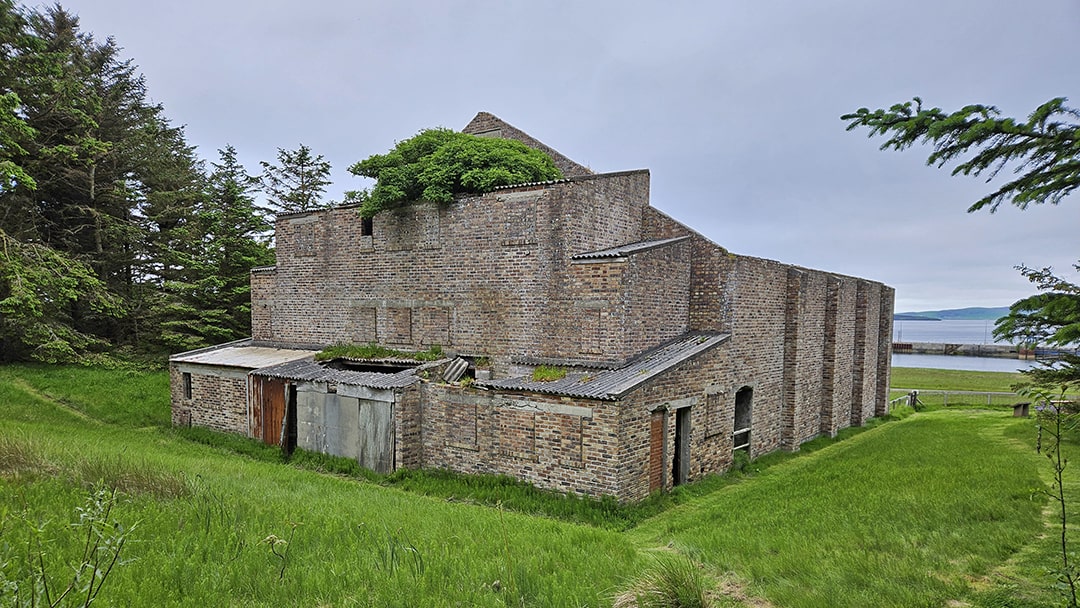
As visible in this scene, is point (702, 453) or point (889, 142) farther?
point (702, 453)

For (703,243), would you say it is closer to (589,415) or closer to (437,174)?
(589,415)

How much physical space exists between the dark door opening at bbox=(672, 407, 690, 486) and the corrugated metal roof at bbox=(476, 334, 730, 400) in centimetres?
133

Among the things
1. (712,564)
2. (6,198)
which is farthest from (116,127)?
(712,564)

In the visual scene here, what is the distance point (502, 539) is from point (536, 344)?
7251mm

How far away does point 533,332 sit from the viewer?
13922mm

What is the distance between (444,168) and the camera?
15227 millimetres

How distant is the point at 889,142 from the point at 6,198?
1178 inches

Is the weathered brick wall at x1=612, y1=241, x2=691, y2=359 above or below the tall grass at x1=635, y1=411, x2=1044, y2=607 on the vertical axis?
above

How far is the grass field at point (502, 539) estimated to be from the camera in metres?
4.90

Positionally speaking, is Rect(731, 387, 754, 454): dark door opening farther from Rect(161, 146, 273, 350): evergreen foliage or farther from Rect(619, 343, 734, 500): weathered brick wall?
Rect(161, 146, 273, 350): evergreen foliage

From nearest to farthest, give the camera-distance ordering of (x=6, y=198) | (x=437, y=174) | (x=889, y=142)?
(x=889, y=142) < (x=437, y=174) < (x=6, y=198)

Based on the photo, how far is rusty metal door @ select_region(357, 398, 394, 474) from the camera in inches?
490

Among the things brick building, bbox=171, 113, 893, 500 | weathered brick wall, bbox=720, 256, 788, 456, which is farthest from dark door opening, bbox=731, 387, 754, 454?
weathered brick wall, bbox=720, 256, 788, 456

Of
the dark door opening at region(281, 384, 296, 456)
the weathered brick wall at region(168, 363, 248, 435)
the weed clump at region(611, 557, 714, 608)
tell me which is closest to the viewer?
the weed clump at region(611, 557, 714, 608)
